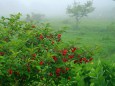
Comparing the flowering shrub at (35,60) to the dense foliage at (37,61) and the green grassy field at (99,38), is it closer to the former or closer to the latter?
the dense foliage at (37,61)

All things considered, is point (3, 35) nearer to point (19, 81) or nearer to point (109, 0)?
point (19, 81)

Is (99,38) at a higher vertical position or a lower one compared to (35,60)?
lower

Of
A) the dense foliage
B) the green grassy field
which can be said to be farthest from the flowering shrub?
the green grassy field

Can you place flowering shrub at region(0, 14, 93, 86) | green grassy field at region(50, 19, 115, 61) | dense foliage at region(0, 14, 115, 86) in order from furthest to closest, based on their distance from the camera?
green grassy field at region(50, 19, 115, 61)
flowering shrub at region(0, 14, 93, 86)
dense foliage at region(0, 14, 115, 86)

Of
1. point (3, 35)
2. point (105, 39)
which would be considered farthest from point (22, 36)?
point (105, 39)

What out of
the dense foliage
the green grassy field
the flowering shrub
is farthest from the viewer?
the green grassy field

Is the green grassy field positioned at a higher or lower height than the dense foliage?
lower

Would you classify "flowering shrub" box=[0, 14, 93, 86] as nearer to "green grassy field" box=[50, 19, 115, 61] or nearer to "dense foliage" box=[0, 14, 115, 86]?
"dense foliage" box=[0, 14, 115, 86]

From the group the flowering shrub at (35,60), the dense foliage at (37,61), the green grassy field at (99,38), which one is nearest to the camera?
the dense foliage at (37,61)

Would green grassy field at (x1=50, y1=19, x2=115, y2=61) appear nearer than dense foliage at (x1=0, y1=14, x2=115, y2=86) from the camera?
No

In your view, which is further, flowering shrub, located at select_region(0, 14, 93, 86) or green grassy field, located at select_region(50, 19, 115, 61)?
green grassy field, located at select_region(50, 19, 115, 61)

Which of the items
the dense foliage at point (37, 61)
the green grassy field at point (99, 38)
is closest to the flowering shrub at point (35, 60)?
the dense foliage at point (37, 61)

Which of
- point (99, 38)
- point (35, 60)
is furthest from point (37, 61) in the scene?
point (99, 38)

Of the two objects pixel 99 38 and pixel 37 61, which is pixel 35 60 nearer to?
pixel 37 61
